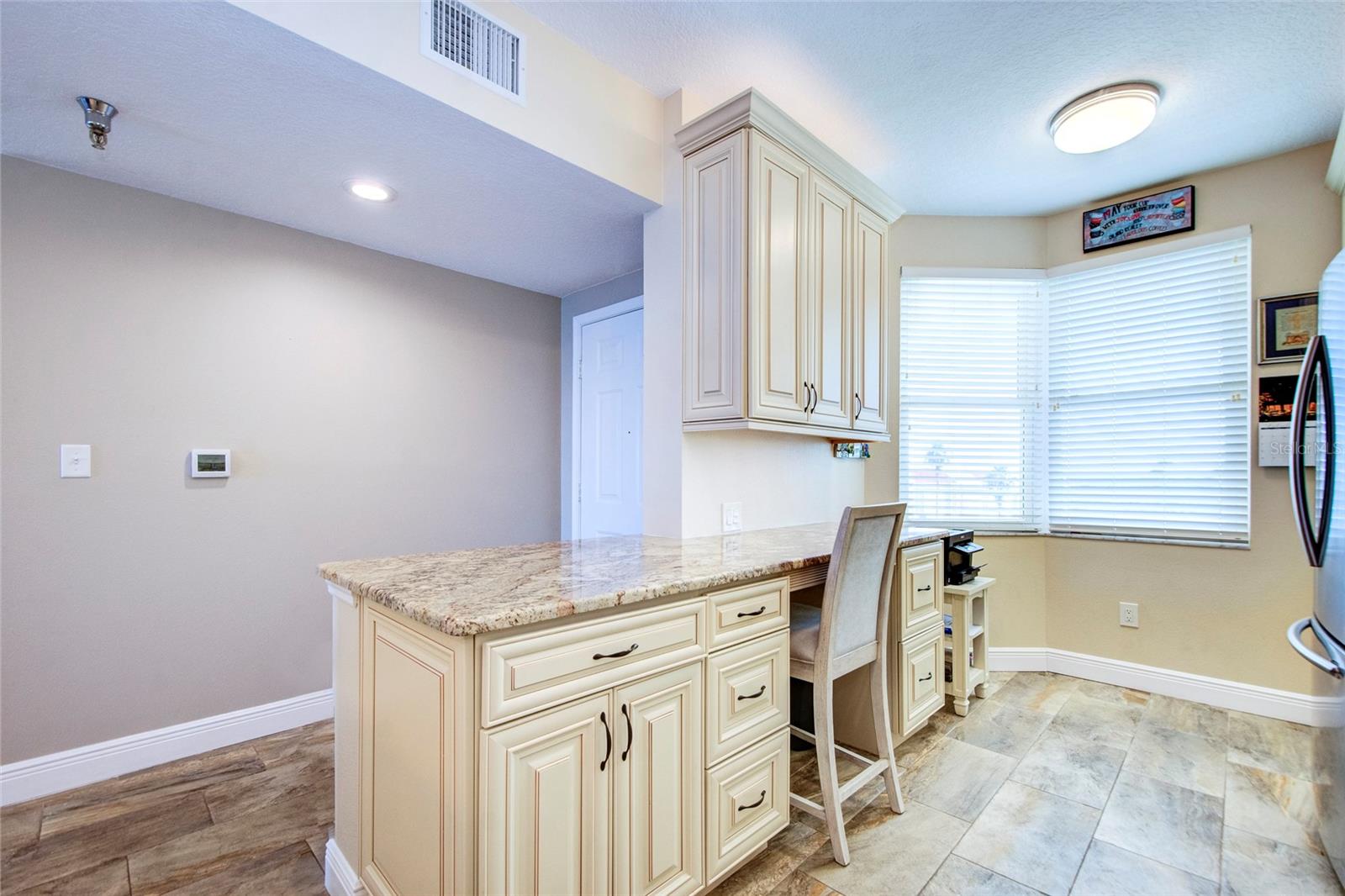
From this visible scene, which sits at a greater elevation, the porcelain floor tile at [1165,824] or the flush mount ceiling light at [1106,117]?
the flush mount ceiling light at [1106,117]

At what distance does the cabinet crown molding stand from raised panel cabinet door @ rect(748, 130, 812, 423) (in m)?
0.04

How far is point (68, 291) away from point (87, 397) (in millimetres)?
394

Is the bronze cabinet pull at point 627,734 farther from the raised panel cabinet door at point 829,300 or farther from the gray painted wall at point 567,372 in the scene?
the gray painted wall at point 567,372

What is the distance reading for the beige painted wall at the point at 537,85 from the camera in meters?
1.55

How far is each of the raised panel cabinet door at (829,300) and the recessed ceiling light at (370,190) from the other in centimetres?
171

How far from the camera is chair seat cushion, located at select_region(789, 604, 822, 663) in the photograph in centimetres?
184

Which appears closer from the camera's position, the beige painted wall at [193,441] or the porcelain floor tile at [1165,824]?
the porcelain floor tile at [1165,824]

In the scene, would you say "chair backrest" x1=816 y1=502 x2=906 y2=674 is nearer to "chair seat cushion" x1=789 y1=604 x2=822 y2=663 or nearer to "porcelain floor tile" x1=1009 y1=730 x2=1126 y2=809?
"chair seat cushion" x1=789 y1=604 x2=822 y2=663

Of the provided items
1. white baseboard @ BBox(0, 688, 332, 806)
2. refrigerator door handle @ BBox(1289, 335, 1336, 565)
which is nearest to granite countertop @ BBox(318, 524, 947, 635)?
refrigerator door handle @ BBox(1289, 335, 1336, 565)

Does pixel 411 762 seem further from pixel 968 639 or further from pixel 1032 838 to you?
pixel 968 639

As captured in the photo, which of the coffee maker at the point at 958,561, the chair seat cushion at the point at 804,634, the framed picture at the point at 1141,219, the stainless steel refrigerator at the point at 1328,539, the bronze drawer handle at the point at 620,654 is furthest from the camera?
the framed picture at the point at 1141,219

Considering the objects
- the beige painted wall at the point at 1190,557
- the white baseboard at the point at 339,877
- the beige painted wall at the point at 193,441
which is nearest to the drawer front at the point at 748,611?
the white baseboard at the point at 339,877

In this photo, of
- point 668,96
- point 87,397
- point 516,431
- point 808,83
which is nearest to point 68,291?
point 87,397

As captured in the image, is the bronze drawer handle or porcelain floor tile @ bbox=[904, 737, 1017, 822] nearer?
the bronze drawer handle
